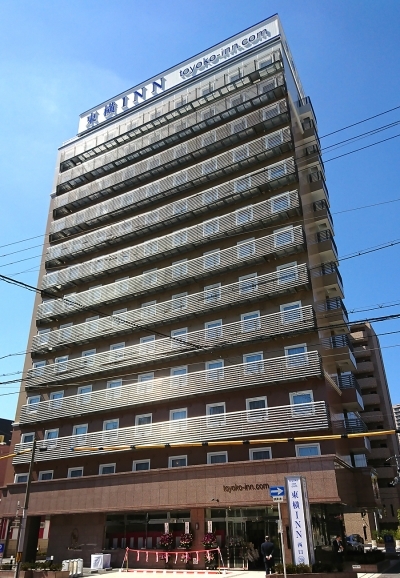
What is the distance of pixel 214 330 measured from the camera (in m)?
33.8

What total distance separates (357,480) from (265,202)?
20.3 meters

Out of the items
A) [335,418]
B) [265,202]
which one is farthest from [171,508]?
[265,202]

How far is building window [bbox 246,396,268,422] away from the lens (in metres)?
29.5

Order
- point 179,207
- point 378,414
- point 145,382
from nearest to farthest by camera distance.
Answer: point 145,382 < point 179,207 < point 378,414

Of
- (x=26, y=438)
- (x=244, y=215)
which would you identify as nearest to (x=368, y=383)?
(x=244, y=215)

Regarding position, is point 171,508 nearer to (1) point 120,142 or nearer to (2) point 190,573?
(2) point 190,573

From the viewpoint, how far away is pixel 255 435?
2920 cm

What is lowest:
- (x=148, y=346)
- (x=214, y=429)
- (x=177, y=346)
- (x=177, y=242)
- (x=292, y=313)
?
(x=214, y=429)

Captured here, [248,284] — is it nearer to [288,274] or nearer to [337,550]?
[288,274]

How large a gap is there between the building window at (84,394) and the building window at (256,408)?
44.7 feet

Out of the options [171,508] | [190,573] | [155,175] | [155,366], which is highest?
[155,175]

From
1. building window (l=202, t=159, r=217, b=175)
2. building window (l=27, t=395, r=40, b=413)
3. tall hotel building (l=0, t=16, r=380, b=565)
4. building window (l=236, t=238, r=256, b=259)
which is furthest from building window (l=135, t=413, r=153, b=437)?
building window (l=202, t=159, r=217, b=175)

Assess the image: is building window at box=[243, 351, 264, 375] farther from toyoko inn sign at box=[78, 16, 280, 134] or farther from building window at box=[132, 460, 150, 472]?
toyoko inn sign at box=[78, 16, 280, 134]

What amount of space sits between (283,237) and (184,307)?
29.6 ft
